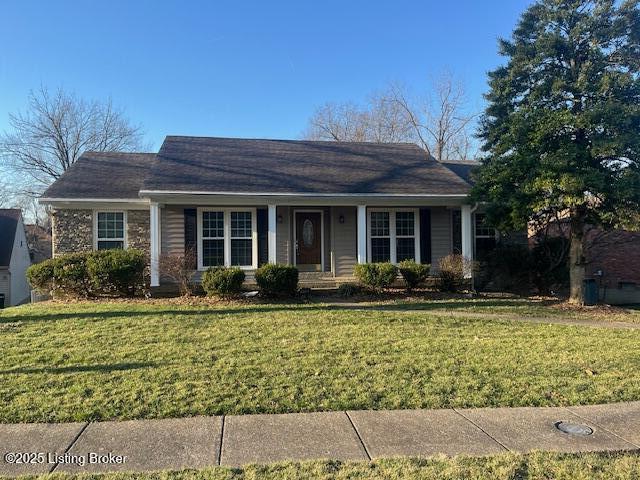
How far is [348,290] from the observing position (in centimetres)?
1241

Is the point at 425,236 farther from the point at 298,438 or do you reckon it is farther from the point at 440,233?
the point at 298,438

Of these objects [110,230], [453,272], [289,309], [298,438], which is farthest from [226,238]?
[298,438]

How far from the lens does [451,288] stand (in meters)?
13.2

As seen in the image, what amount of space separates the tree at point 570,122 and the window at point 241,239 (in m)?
6.80

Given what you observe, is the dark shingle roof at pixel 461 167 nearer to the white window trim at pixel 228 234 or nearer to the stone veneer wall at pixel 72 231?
the white window trim at pixel 228 234

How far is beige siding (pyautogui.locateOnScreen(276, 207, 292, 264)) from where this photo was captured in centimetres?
1442

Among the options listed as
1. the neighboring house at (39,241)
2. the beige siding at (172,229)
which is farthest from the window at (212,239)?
the neighboring house at (39,241)

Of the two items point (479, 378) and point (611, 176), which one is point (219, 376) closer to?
point (479, 378)

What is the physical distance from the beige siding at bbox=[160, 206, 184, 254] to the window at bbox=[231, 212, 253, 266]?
59.8 inches

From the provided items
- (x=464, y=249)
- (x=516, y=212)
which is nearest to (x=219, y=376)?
(x=516, y=212)

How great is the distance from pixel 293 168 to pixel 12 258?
21.2 m

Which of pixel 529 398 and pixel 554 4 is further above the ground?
pixel 554 4

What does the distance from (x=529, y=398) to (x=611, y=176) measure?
8004mm

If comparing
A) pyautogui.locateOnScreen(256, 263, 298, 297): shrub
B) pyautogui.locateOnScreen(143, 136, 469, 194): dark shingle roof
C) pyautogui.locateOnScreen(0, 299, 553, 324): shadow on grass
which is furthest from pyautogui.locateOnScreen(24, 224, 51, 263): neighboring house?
pyautogui.locateOnScreen(256, 263, 298, 297): shrub
